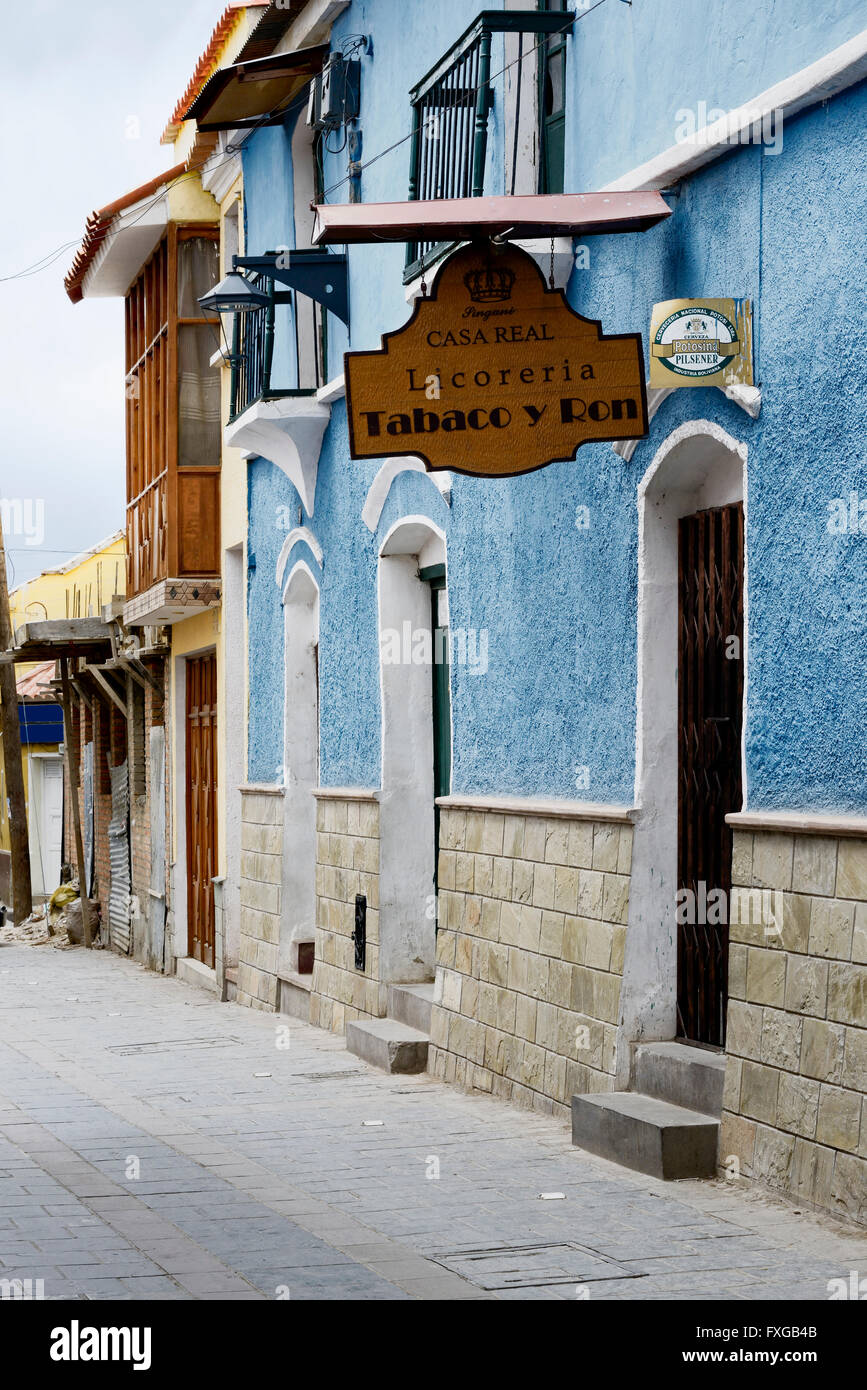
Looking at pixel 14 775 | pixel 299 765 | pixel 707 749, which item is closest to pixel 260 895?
pixel 299 765

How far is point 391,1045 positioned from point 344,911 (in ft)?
6.67

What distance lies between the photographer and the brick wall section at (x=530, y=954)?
911 centimetres

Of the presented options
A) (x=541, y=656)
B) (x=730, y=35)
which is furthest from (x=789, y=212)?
(x=541, y=656)

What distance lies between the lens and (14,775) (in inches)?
1089

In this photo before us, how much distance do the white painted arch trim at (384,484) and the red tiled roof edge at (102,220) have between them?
6578 millimetres

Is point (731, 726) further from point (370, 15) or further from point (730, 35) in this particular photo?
point (370, 15)

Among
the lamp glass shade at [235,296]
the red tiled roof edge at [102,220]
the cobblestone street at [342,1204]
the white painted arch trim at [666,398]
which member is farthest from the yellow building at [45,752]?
the white painted arch trim at [666,398]

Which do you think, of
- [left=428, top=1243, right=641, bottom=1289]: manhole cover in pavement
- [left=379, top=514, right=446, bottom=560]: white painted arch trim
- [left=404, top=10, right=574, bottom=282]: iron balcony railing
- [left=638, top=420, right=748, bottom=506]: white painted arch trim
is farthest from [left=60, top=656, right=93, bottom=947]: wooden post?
[left=428, top=1243, right=641, bottom=1289]: manhole cover in pavement

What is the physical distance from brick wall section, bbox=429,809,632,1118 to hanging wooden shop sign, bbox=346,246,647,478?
1.94 m

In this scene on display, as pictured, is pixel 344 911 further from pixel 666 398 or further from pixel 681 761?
pixel 666 398

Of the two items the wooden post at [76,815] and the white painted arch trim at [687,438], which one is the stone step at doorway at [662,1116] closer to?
the white painted arch trim at [687,438]

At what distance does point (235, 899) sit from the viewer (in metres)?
17.5

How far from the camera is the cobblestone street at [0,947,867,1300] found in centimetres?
642

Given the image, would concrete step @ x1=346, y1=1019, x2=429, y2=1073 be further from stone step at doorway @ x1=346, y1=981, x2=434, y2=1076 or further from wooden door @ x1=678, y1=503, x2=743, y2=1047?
wooden door @ x1=678, y1=503, x2=743, y2=1047
